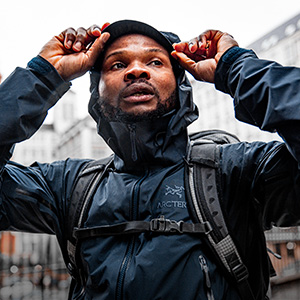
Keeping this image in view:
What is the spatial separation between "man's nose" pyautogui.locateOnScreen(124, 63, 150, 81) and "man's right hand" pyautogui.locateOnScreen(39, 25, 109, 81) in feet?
0.48

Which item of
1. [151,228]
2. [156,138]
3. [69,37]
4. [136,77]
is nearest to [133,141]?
[156,138]

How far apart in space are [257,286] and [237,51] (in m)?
0.73

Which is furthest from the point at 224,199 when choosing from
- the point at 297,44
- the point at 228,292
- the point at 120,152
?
the point at 297,44

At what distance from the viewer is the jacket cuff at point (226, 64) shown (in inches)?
44.4

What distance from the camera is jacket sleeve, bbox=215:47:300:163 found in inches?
38.0

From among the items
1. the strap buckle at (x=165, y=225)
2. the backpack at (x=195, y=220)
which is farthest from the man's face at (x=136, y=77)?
the strap buckle at (x=165, y=225)

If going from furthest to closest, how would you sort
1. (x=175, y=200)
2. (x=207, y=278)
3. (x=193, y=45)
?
1. (x=193, y=45)
2. (x=175, y=200)
3. (x=207, y=278)

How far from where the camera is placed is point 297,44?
1453cm

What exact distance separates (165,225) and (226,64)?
1.73ft

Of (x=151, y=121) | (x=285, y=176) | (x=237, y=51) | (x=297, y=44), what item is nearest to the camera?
(x=285, y=176)

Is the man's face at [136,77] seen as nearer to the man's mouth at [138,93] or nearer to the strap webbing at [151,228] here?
the man's mouth at [138,93]

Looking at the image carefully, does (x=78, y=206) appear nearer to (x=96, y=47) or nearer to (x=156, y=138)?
(x=156, y=138)

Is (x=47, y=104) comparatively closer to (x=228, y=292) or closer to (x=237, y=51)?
(x=237, y=51)

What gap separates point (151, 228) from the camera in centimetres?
107
